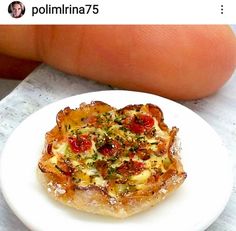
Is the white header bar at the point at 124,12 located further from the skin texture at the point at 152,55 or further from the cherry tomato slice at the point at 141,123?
the cherry tomato slice at the point at 141,123

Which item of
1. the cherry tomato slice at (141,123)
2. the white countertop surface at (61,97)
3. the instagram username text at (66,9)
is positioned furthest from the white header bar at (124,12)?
the cherry tomato slice at (141,123)

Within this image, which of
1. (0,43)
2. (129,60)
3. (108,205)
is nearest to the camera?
(108,205)

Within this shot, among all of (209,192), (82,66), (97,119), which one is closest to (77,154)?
(97,119)

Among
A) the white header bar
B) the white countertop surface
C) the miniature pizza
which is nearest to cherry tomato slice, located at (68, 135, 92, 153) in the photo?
the miniature pizza

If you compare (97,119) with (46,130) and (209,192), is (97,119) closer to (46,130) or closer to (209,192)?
(46,130)

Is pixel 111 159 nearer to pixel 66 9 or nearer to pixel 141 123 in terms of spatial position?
pixel 141 123

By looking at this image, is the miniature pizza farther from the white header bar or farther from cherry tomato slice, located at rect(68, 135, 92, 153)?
the white header bar
